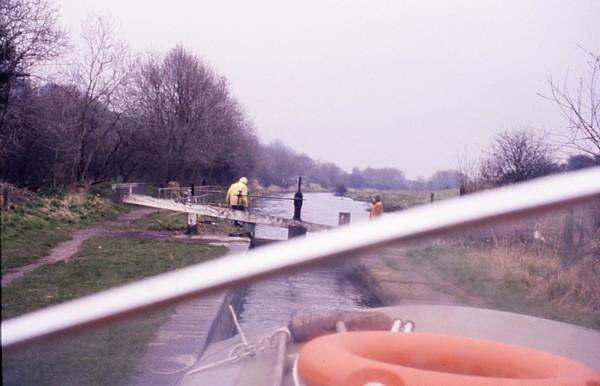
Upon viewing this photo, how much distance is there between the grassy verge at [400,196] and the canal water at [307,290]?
0.07m

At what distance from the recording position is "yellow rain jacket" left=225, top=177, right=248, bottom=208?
11.5 feet

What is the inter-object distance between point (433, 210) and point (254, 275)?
50 cm

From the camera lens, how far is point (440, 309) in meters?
2.91

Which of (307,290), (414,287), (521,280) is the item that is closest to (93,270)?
(307,290)

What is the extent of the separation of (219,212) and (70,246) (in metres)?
1.34

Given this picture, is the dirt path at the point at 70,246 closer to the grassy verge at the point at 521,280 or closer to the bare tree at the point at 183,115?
the bare tree at the point at 183,115

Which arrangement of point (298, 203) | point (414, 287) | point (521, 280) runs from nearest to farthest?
point (298, 203) → point (414, 287) → point (521, 280)

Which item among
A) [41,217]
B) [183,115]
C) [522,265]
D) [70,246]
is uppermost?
[183,115]

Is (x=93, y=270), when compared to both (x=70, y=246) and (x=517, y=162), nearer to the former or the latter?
(x=70, y=246)

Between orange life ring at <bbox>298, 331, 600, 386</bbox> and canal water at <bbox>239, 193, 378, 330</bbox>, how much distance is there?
1.33 ft

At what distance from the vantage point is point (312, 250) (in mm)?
1574

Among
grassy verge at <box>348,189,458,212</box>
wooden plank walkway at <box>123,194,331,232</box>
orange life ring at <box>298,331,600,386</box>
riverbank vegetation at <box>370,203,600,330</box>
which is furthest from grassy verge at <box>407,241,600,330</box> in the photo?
wooden plank walkway at <box>123,194,331,232</box>

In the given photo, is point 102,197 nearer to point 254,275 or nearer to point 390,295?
point 254,275

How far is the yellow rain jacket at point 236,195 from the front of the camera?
3.50 metres
